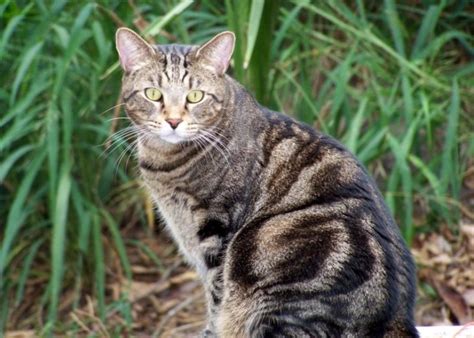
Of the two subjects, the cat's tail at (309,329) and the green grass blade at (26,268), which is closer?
the cat's tail at (309,329)

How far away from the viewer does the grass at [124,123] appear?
14.3 feet

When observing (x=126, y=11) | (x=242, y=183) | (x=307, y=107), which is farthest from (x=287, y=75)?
(x=242, y=183)

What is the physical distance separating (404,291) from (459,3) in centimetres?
243

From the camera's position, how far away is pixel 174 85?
330 centimetres

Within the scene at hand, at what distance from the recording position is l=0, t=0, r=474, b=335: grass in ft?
14.3

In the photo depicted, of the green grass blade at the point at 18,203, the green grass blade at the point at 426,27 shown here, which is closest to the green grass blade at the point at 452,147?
the green grass blade at the point at 426,27

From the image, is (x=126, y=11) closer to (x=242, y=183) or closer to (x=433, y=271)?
(x=242, y=183)

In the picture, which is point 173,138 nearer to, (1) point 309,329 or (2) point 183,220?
(2) point 183,220

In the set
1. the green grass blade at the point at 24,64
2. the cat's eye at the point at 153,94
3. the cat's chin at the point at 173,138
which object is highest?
the cat's eye at the point at 153,94

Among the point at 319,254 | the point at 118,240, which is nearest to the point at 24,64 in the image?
the point at 118,240

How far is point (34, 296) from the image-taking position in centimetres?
503

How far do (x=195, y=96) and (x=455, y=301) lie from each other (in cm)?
174

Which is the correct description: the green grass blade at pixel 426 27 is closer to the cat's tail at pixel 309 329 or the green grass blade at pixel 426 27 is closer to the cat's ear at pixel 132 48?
the cat's ear at pixel 132 48

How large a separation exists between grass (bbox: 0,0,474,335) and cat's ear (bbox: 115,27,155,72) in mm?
724
